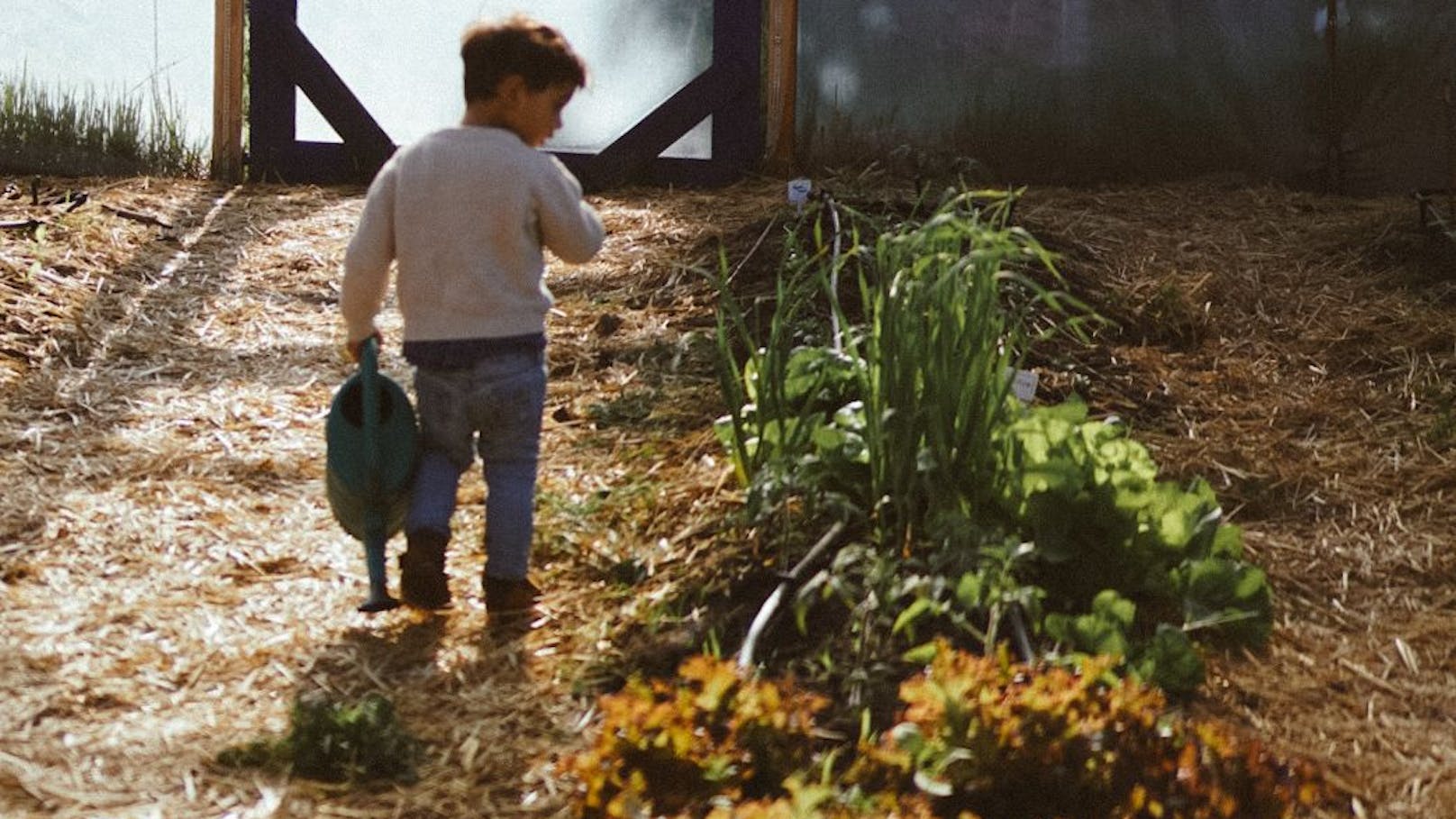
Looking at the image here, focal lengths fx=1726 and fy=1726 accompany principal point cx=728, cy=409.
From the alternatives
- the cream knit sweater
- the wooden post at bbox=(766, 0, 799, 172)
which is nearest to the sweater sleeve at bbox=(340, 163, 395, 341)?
the cream knit sweater

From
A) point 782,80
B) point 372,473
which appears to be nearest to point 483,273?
point 372,473

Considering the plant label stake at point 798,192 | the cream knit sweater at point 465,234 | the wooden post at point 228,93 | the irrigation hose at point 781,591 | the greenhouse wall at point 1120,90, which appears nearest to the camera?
the irrigation hose at point 781,591

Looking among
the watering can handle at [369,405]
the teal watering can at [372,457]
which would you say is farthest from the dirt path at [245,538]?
the watering can handle at [369,405]

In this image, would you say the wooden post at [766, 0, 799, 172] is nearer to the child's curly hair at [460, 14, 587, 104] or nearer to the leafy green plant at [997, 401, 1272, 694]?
the child's curly hair at [460, 14, 587, 104]

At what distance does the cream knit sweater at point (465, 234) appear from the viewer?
3.20 meters

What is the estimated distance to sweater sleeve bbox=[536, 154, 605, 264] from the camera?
324cm

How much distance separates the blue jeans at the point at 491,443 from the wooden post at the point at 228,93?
4.82m

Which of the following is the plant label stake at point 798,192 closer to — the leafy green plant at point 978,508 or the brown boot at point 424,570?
the leafy green plant at point 978,508

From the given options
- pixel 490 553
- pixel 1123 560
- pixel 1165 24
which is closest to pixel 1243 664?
pixel 1123 560

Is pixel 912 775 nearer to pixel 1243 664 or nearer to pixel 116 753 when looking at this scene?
pixel 1243 664

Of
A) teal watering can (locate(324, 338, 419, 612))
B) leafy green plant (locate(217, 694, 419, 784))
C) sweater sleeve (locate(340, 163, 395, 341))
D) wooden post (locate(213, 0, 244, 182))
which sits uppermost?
wooden post (locate(213, 0, 244, 182))

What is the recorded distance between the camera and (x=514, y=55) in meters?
3.25

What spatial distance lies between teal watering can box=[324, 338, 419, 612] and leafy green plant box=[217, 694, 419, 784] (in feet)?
1.98

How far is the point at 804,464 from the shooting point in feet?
10.6
